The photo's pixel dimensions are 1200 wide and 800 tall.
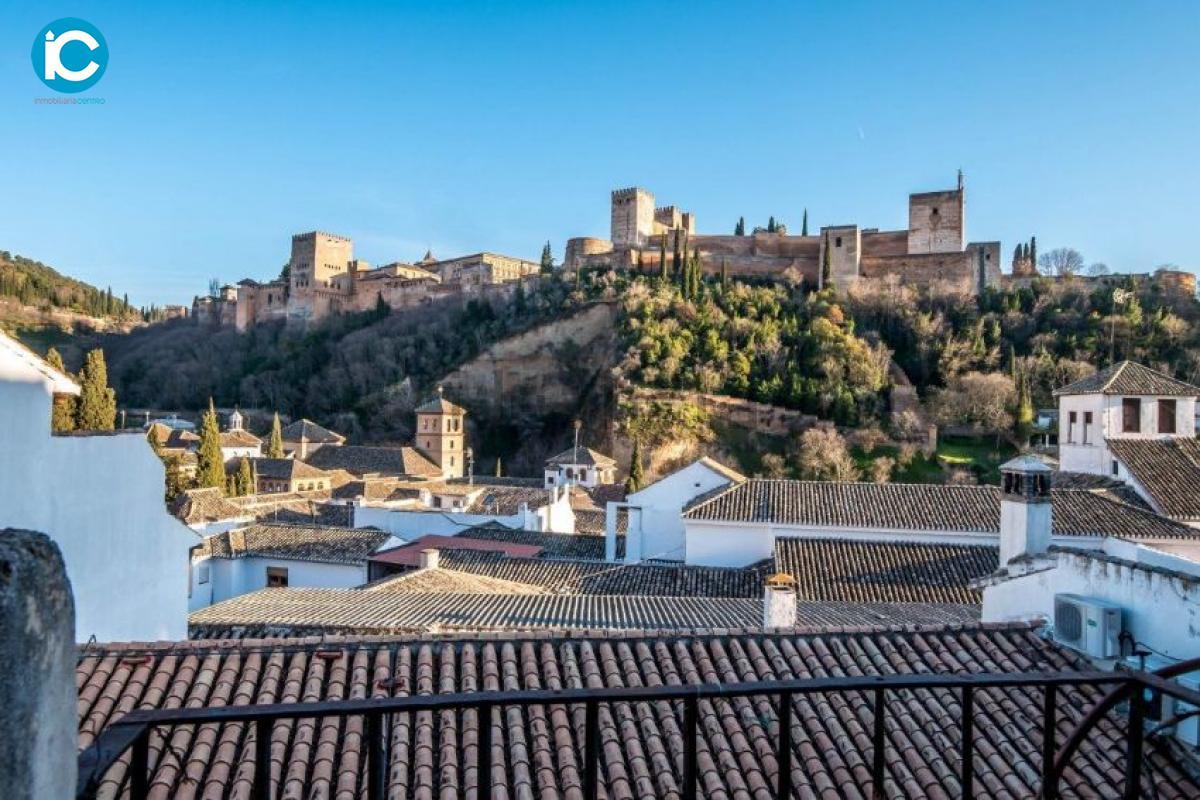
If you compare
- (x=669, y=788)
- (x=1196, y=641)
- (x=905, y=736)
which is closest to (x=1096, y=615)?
(x=1196, y=641)

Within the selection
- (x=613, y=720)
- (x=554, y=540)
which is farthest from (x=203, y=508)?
(x=613, y=720)

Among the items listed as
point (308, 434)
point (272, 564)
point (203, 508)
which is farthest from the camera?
point (308, 434)

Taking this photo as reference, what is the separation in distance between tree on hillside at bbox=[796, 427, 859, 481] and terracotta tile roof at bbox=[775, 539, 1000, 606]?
18923 millimetres

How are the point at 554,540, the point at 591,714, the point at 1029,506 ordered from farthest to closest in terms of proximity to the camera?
the point at 554,540 → the point at 1029,506 → the point at 591,714

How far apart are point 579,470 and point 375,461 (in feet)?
37.1

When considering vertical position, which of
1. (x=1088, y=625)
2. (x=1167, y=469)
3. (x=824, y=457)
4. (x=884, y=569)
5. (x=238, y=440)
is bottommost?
(x=884, y=569)

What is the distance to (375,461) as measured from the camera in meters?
40.4

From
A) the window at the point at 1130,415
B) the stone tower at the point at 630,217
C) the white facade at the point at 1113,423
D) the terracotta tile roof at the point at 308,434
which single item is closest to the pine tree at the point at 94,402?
the white facade at the point at 1113,423

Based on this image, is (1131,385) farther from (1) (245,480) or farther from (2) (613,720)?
(1) (245,480)

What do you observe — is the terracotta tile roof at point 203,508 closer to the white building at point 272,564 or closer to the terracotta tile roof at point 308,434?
the white building at point 272,564

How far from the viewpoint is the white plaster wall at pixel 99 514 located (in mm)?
6359

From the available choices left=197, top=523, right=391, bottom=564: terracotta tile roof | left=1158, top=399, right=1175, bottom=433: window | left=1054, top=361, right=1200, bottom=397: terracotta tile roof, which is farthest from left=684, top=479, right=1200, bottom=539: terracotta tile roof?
left=197, top=523, right=391, bottom=564: terracotta tile roof

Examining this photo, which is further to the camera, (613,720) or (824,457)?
(824,457)

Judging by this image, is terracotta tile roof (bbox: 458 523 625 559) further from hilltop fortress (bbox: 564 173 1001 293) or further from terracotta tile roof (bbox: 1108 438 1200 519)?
hilltop fortress (bbox: 564 173 1001 293)
